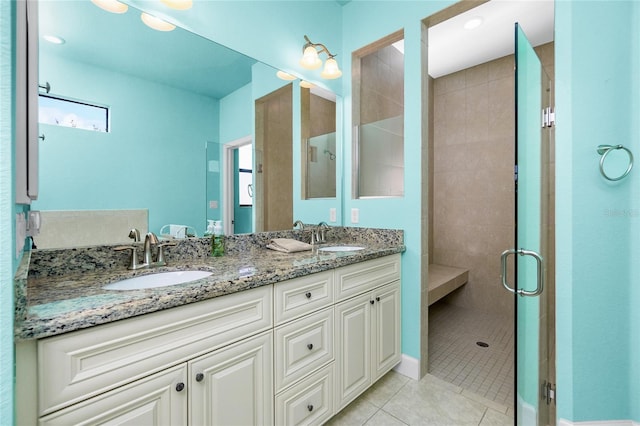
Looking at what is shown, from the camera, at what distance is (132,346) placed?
755mm

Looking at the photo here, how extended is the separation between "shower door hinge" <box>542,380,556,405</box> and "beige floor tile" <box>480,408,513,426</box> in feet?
0.71

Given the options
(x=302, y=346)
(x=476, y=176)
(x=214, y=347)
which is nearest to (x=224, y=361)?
(x=214, y=347)

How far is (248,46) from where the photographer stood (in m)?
1.67

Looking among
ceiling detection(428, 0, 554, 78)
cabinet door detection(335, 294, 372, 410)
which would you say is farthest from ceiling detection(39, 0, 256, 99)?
ceiling detection(428, 0, 554, 78)

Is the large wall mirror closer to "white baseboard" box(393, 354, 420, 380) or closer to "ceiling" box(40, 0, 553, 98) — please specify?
"ceiling" box(40, 0, 553, 98)

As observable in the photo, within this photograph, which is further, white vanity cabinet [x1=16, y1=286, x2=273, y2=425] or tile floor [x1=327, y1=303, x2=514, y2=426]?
tile floor [x1=327, y1=303, x2=514, y2=426]

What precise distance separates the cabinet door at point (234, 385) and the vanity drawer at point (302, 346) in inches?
2.0

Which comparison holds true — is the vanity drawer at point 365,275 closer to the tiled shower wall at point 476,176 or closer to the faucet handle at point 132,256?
the faucet handle at point 132,256

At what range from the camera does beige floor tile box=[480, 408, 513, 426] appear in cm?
145

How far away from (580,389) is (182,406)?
5.75 ft

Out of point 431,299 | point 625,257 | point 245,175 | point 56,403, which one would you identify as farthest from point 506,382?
point 56,403

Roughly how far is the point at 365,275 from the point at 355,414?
0.74 metres

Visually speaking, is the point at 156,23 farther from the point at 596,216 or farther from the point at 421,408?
the point at 421,408

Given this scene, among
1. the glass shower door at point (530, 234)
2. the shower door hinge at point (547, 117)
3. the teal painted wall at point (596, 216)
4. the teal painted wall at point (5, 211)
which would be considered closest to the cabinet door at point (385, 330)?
the glass shower door at point (530, 234)
